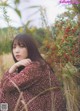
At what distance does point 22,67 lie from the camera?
270 centimetres

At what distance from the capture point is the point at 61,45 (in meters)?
3.39

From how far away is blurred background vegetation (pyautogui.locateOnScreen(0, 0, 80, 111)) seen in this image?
4.00 ft

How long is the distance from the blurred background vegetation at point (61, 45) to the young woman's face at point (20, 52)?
0.16m

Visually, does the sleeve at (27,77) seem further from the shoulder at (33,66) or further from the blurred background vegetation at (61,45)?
the blurred background vegetation at (61,45)

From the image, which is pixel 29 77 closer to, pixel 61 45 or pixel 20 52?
pixel 20 52

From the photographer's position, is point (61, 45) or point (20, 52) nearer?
point (20, 52)

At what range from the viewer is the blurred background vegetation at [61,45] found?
1220mm

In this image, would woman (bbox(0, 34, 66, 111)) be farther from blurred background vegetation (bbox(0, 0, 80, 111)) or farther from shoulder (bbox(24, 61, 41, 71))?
blurred background vegetation (bbox(0, 0, 80, 111))

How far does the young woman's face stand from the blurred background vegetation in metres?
0.16

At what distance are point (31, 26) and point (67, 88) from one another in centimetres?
40

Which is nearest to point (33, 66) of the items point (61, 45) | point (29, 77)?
point (29, 77)

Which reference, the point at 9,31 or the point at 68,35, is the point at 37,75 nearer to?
the point at 68,35

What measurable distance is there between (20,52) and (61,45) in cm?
92

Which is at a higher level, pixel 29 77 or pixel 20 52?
pixel 20 52
